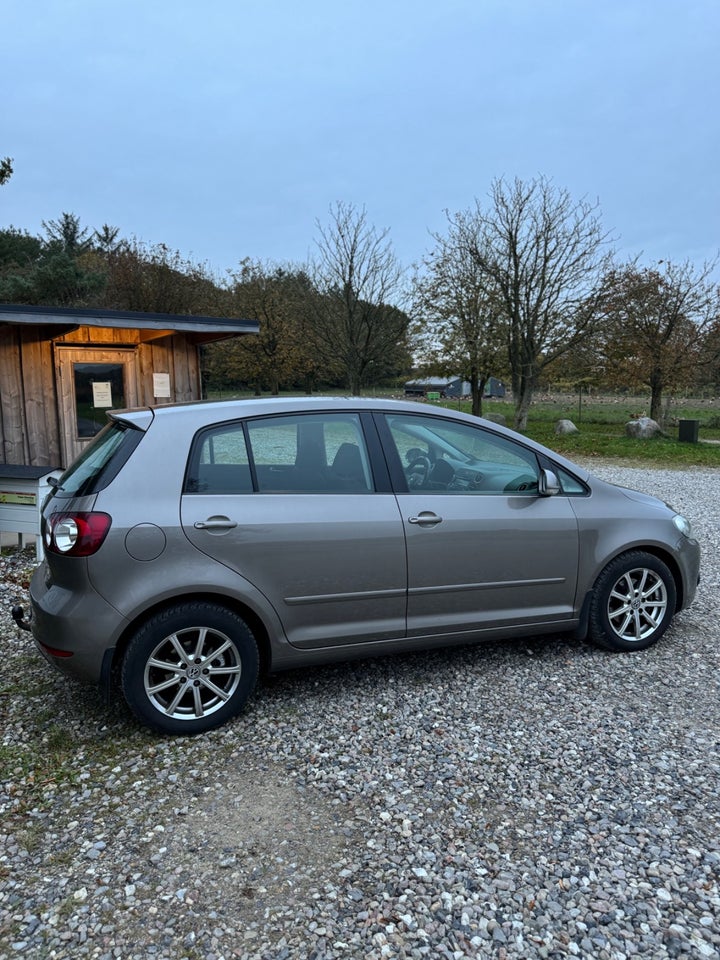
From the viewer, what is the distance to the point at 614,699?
11.9ft

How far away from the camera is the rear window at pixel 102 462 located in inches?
125

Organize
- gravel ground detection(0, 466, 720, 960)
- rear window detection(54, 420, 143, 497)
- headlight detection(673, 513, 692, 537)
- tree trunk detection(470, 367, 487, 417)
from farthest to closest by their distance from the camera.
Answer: tree trunk detection(470, 367, 487, 417) < headlight detection(673, 513, 692, 537) < rear window detection(54, 420, 143, 497) < gravel ground detection(0, 466, 720, 960)

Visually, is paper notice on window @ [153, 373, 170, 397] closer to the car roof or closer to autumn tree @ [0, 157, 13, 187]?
the car roof

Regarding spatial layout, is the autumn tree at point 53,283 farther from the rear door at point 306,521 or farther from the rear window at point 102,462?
the rear door at point 306,521

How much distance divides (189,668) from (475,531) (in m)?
1.67

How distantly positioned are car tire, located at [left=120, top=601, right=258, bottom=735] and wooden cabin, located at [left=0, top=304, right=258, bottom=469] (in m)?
5.70

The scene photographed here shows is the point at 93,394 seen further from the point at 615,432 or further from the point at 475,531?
the point at 615,432

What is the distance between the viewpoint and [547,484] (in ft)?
12.8

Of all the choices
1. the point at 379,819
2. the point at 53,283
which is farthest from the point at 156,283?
the point at 379,819

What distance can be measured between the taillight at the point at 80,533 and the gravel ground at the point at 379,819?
973 millimetres

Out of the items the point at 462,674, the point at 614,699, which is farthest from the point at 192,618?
the point at 614,699

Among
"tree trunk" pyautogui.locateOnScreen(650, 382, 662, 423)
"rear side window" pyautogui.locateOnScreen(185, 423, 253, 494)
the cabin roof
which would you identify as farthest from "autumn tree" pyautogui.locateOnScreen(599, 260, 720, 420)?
"rear side window" pyautogui.locateOnScreen(185, 423, 253, 494)

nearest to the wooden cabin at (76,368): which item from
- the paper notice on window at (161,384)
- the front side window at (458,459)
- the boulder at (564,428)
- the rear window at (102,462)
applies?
the paper notice on window at (161,384)

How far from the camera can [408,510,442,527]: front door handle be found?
3.58 m
